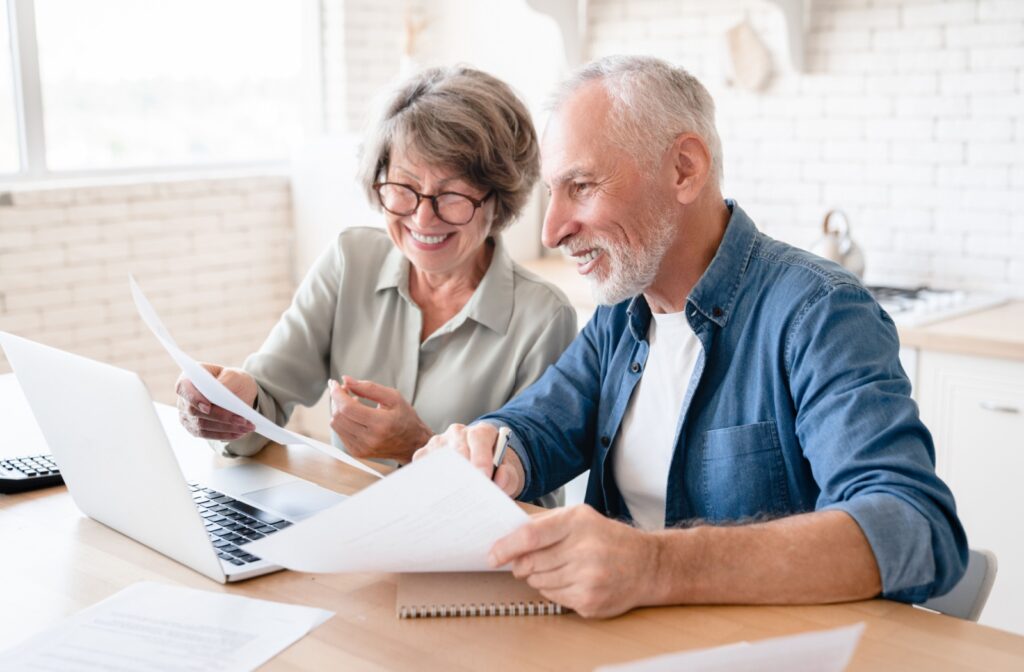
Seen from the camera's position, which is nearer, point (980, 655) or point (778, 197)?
point (980, 655)

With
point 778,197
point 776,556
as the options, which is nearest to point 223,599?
point 776,556

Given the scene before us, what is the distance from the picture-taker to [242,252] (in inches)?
176

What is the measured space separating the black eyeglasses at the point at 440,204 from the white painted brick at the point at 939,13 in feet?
6.59

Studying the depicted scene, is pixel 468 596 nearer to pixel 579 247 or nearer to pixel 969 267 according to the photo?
pixel 579 247

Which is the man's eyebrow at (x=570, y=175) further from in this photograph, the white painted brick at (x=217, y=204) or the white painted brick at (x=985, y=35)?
the white painted brick at (x=217, y=204)

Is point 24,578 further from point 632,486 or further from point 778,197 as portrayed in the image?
point 778,197

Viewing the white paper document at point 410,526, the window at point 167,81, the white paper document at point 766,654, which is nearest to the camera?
the white paper document at point 766,654

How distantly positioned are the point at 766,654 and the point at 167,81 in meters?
3.94

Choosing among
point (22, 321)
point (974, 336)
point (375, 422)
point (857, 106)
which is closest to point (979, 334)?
point (974, 336)

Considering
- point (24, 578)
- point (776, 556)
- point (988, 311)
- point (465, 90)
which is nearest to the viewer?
point (776, 556)

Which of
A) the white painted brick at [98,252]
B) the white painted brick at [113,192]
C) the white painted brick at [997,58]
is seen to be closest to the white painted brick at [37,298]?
the white painted brick at [98,252]

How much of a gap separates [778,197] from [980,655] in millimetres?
2879

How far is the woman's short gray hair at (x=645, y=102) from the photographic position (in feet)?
5.71

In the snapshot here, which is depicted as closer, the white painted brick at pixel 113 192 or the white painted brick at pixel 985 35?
the white painted brick at pixel 985 35
